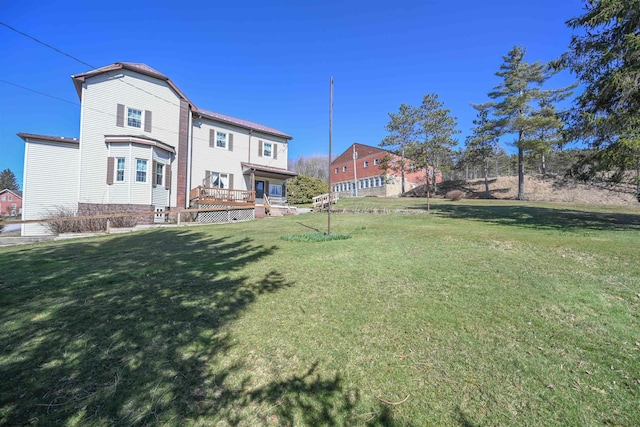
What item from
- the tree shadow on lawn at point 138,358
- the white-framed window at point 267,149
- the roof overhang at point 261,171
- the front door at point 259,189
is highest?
the white-framed window at point 267,149

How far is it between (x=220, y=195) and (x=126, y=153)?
5708 millimetres

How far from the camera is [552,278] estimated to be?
15.5 ft

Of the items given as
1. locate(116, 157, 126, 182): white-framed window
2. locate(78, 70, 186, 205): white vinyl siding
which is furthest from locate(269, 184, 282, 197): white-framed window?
locate(116, 157, 126, 182): white-framed window

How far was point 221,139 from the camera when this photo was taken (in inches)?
830

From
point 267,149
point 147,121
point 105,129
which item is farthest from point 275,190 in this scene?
point 105,129

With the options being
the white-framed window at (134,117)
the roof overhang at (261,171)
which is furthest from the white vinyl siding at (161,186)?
the roof overhang at (261,171)

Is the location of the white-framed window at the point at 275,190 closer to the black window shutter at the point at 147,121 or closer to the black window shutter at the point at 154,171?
the black window shutter at the point at 154,171

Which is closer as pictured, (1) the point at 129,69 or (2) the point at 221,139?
(1) the point at 129,69

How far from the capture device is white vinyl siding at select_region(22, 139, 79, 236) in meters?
15.1

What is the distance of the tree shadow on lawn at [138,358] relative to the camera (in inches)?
85.5

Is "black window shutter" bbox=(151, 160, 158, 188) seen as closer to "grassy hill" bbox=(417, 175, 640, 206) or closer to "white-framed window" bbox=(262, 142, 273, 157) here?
"white-framed window" bbox=(262, 142, 273, 157)

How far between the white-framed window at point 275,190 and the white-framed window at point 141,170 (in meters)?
9.62

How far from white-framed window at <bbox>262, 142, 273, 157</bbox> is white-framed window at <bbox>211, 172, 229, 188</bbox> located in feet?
13.5

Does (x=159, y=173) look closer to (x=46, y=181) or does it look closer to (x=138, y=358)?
(x=46, y=181)
